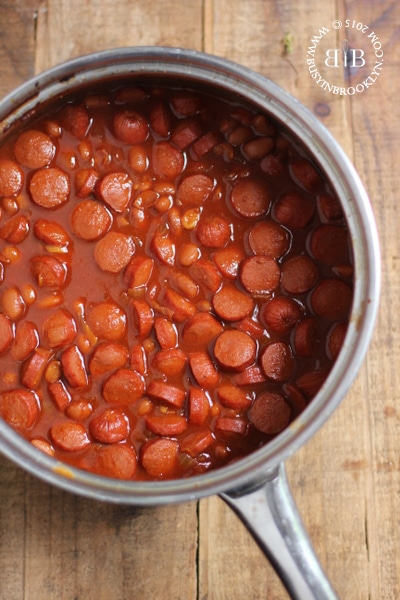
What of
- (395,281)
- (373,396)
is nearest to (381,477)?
(373,396)

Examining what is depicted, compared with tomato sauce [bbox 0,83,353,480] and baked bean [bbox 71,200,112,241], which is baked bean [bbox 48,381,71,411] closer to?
tomato sauce [bbox 0,83,353,480]

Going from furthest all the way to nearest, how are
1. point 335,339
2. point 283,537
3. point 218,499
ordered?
point 218,499 < point 335,339 < point 283,537

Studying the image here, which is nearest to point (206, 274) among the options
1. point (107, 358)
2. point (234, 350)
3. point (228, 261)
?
point (228, 261)

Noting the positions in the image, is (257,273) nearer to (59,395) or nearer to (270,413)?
(270,413)

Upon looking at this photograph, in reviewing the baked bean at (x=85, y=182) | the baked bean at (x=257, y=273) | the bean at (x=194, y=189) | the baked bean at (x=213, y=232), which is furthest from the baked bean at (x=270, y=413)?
the baked bean at (x=85, y=182)

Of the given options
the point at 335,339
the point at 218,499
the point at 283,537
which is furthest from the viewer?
the point at 218,499

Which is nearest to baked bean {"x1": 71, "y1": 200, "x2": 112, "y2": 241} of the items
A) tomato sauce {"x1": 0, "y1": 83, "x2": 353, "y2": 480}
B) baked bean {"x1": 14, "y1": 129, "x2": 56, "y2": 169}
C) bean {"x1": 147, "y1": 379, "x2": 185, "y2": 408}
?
tomato sauce {"x1": 0, "y1": 83, "x2": 353, "y2": 480}

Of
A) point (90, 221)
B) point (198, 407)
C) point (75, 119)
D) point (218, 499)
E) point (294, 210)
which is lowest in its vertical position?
point (218, 499)

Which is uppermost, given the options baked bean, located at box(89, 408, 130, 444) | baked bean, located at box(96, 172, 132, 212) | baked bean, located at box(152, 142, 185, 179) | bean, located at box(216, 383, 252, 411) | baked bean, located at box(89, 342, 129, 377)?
baked bean, located at box(152, 142, 185, 179)
